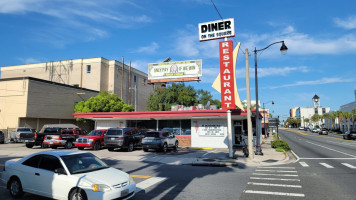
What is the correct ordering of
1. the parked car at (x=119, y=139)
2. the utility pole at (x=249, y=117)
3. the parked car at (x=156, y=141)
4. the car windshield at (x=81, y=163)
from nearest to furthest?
the car windshield at (x=81, y=163) < the utility pole at (x=249, y=117) < the parked car at (x=156, y=141) < the parked car at (x=119, y=139)

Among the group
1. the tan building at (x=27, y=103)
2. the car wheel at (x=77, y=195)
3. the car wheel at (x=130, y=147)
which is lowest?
the car wheel at (x=130, y=147)

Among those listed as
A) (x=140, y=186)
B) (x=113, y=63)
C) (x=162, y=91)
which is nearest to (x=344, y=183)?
(x=140, y=186)

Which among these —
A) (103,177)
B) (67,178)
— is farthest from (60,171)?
(103,177)

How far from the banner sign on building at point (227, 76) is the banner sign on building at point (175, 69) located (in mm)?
12690

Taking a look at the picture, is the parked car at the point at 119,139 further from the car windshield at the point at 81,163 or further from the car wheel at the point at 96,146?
the car windshield at the point at 81,163

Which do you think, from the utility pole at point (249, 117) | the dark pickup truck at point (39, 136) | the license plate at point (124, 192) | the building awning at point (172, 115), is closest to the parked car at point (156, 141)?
the building awning at point (172, 115)

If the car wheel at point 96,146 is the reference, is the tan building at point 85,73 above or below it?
above

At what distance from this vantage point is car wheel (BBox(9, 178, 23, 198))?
6.94 metres

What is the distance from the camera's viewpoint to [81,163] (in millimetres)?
6832

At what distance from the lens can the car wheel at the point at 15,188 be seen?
273 inches

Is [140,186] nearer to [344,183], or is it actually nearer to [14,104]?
[344,183]

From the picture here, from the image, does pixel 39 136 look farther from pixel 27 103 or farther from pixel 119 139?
pixel 27 103

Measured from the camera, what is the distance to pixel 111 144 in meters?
19.8

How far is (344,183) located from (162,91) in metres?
46.3
